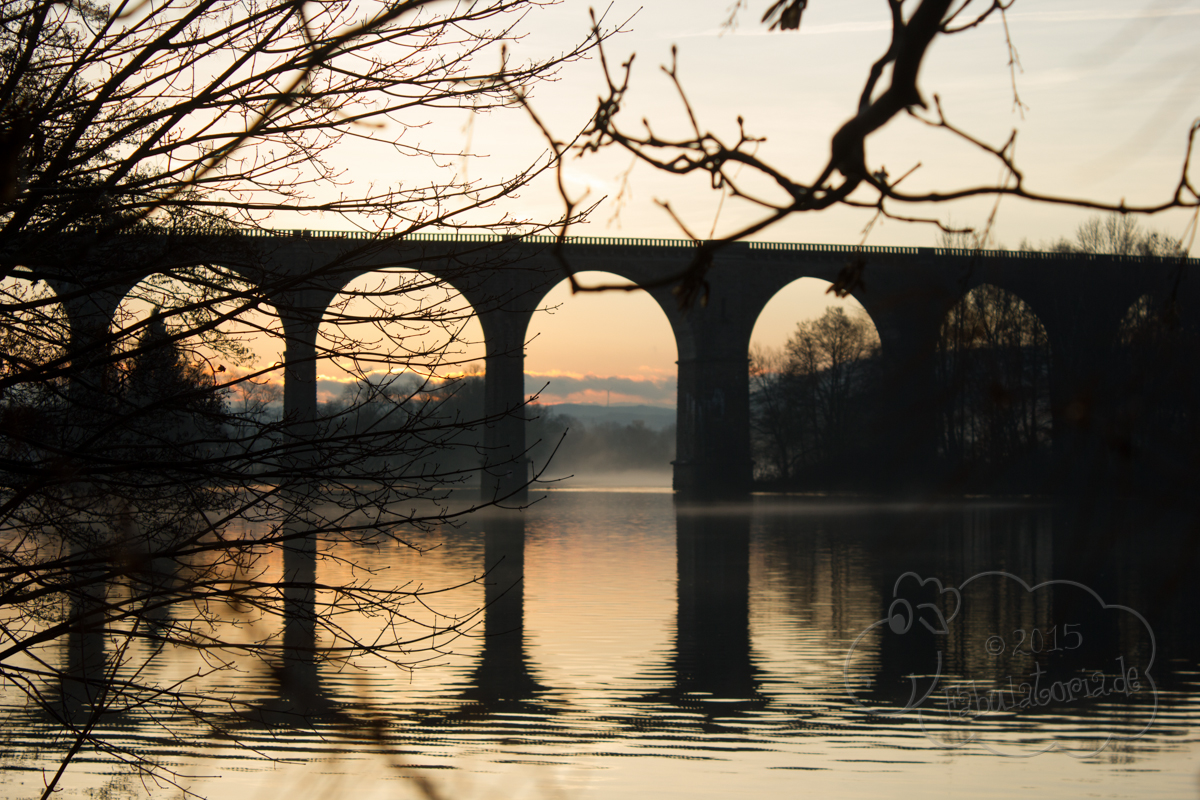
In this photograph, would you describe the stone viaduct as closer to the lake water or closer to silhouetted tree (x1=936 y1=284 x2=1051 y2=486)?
silhouetted tree (x1=936 y1=284 x2=1051 y2=486)

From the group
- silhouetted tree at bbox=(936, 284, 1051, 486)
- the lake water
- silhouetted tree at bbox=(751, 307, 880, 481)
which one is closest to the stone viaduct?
silhouetted tree at bbox=(936, 284, 1051, 486)

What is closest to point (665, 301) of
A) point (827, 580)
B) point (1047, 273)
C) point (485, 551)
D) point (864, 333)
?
point (864, 333)

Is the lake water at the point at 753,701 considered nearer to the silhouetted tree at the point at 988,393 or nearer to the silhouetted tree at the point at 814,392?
the silhouetted tree at the point at 988,393

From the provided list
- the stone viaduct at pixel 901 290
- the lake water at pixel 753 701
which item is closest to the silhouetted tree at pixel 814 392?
the lake water at pixel 753 701

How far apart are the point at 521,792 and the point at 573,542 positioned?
17147 millimetres

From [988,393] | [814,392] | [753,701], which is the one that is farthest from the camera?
[814,392]

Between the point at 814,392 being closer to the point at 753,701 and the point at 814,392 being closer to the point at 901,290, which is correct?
the point at 753,701

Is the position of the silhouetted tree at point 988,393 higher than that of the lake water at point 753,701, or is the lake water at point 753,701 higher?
the silhouetted tree at point 988,393

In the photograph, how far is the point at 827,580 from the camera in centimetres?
1577

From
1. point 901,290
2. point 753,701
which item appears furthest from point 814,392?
point 901,290

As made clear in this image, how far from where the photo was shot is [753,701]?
8.49m

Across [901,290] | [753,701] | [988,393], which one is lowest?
[753,701]

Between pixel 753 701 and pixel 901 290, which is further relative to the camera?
pixel 753 701

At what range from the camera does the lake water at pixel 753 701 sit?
6367 mm
